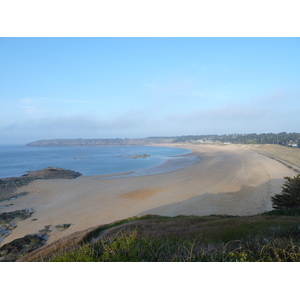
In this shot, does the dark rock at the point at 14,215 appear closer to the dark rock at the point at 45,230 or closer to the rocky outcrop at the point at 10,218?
the rocky outcrop at the point at 10,218

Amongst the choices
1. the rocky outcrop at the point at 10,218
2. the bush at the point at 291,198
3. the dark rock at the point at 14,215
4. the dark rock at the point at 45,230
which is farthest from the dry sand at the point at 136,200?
the bush at the point at 291,198

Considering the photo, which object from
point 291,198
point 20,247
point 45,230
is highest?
point 291,198

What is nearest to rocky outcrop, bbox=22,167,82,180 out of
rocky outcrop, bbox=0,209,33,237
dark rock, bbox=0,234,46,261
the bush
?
rocky outcrop, bbox=0,209,33,237

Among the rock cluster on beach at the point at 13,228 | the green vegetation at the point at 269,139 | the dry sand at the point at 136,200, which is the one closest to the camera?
the rock cluster on beach at the point at 13,228

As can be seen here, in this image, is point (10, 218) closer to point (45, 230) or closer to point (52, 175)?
point (45, 230)

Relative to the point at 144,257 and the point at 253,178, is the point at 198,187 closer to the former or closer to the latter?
the point at 253,178

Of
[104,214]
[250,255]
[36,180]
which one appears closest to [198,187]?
[104,214]

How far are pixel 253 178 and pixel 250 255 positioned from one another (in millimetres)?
21211

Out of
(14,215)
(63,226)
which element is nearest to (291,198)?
(63,226)

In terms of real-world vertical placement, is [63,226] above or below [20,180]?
above

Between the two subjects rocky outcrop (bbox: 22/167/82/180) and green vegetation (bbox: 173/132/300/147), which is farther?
green vegetation (bbox: 173/132/300/147)

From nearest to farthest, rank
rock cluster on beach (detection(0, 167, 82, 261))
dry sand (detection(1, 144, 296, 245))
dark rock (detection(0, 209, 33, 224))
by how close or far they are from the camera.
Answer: rock cluster on beach (detection(0, 167, 82, 261))
dry sand (detection(1, 144, 296, 245))
dark rock (detection(0, 209, 33, 224))

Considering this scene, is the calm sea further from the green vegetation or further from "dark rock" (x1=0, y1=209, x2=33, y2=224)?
the green vegetation

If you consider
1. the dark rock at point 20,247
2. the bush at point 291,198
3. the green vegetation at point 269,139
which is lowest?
the dark rock at point 20,247
